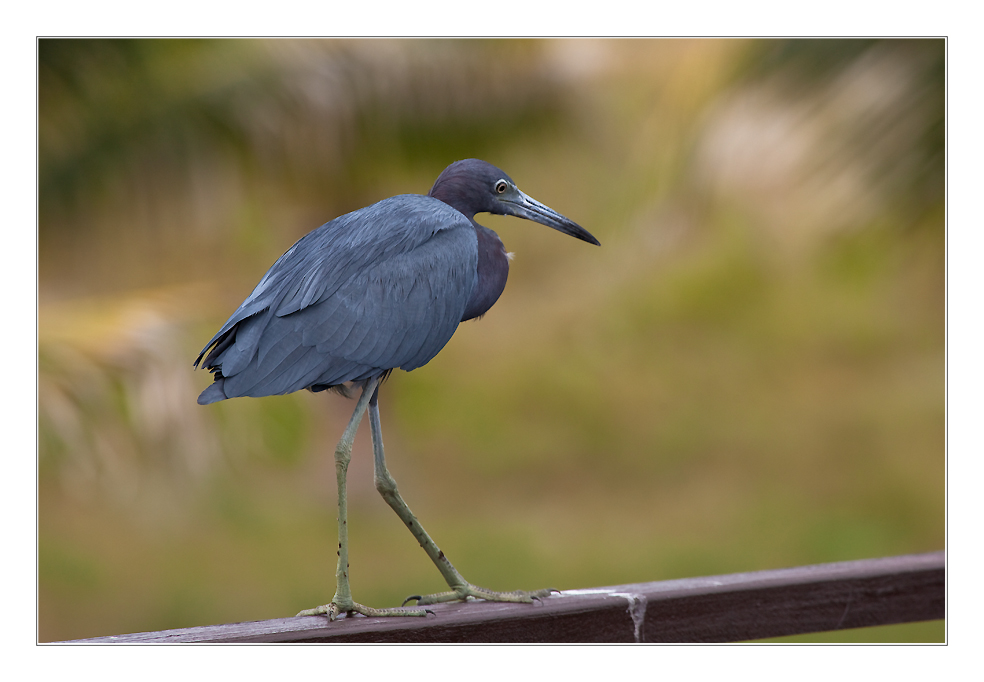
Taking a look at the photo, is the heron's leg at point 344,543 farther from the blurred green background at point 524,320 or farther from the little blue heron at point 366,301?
the blurred green background at point 524,320

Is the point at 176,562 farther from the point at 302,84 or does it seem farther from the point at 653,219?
the point at 653,219

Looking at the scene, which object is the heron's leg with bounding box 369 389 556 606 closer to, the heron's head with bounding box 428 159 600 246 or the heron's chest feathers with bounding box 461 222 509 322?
the heron's chest feathers with bounding box 461 222 509 322

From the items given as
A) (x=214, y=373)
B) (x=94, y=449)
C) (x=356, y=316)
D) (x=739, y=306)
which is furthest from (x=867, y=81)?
(x=739, y=306)

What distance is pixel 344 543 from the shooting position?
141cm

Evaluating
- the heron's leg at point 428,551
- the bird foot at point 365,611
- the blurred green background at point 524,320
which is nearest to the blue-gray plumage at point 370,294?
the heron's leg at point 428,551

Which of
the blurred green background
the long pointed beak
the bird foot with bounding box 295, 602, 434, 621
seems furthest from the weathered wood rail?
the blurred green background

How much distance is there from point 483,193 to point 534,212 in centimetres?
10

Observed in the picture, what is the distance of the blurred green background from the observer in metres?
3.16

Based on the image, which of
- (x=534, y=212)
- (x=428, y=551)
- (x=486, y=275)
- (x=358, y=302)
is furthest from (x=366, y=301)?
(x=428, y=551)

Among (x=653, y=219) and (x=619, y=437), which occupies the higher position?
(x=653, y=219)

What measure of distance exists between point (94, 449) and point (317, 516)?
5.96ft

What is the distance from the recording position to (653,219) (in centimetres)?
349

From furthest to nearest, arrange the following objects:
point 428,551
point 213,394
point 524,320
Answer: point 524,320 → point 428,551 → point 213,394

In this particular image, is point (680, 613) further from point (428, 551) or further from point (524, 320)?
point (524, 320)
